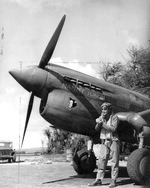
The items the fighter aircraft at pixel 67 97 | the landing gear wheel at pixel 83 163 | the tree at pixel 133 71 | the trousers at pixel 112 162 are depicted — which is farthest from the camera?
the tree at pixel 133 71

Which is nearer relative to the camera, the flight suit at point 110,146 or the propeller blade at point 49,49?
the flight suit at point 110,146

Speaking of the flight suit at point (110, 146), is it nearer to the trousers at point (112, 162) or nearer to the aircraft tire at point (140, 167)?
the trousers at point (112, 162)

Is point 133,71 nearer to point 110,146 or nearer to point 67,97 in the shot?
point 67,97

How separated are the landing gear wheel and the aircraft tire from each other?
2.75 metres

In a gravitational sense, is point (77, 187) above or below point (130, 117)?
below

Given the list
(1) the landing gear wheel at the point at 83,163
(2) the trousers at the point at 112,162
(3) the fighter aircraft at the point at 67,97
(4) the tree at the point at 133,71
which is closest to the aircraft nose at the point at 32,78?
(3) the fighter aircraft at the point at 67,97

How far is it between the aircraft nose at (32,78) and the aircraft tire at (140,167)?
298 centimetres

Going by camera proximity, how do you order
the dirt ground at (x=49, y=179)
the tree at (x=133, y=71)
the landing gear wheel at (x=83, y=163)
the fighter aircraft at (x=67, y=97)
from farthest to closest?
Answer: the tree at (x=133, y=71) → the landing gear wheel at (x=83, y=163) → the fighter aircraft at (x=67, y=97) → the dirt ground at (x=49, y=179)

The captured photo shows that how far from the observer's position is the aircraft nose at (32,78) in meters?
7.66

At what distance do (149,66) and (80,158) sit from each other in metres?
14.1

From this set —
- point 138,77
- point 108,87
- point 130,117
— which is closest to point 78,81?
point 108,87

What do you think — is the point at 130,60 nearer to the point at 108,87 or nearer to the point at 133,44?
the point at 133,44

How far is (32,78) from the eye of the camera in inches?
302

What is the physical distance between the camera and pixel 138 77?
23875mm
